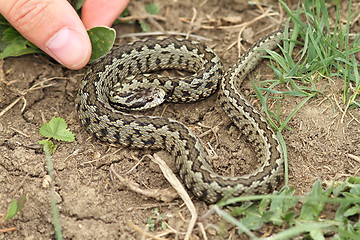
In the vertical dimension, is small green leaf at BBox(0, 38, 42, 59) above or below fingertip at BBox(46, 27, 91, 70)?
below

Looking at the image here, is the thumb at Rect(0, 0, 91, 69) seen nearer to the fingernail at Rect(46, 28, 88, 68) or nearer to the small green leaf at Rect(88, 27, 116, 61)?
the fingernail at Rect(46, 28, 88, 68)

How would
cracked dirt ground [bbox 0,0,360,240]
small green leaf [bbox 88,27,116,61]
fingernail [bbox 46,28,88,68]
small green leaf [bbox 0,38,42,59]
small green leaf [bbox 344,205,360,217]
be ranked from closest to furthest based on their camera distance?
small green leaf [bbox 344,205,360,217] → cracked dirt ground [bbox 0,0,360,240] → fingernail [bbox 46,28,88,68] → small green leaf [bbox 88,27,116,61] → small green leaf [bbox 0,38,42,59]

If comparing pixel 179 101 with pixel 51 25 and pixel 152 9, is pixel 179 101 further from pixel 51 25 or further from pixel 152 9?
pixel 51 25

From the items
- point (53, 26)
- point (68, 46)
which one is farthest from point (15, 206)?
point (53, 26)

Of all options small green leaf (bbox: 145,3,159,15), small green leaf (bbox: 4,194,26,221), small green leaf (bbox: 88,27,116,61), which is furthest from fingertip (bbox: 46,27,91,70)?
small green leaf (bbox: 145,3,159,15)

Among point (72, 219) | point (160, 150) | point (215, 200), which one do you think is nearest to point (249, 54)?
point (160, 150)

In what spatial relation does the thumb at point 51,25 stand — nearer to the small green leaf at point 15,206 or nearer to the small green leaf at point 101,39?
the small green leaf at point 101,39

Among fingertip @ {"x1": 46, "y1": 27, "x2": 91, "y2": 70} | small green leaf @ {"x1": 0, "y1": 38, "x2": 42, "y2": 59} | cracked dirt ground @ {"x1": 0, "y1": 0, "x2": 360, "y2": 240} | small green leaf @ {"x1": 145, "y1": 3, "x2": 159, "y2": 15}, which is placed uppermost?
fingertip @ {"x1": 46, "y1": 27, "x2": 91, "y2": 70}
